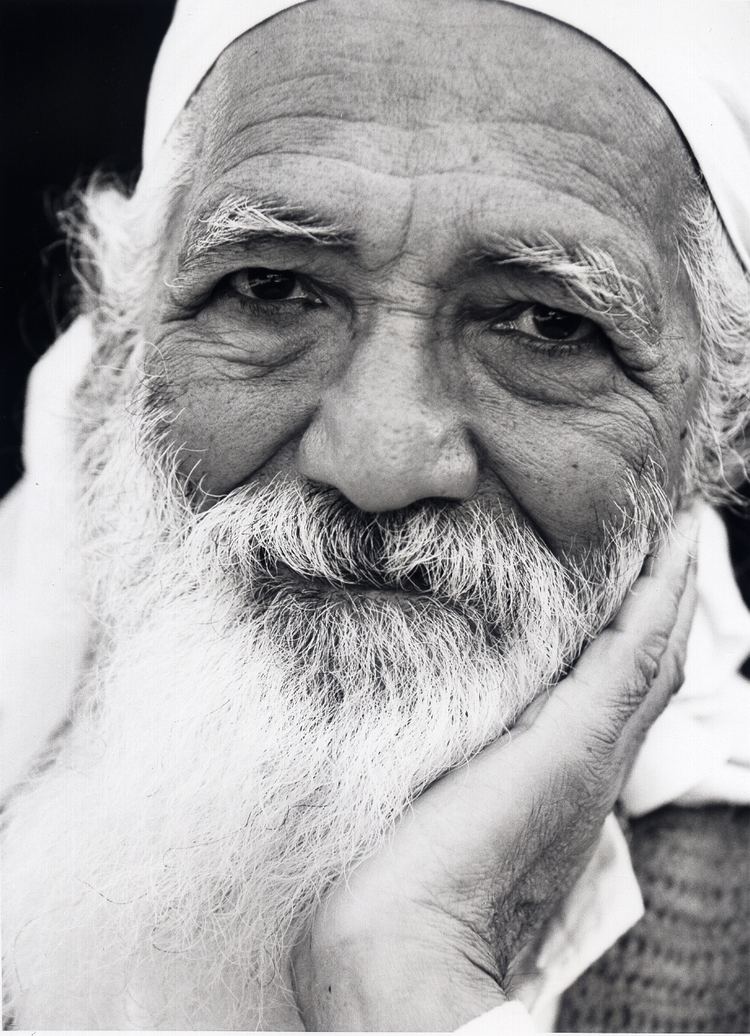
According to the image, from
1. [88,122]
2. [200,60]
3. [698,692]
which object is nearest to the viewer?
[200,60]

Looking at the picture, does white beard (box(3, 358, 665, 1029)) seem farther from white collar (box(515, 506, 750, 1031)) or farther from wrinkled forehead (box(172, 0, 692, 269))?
wrinkled forehead (box(172, 0, 692, 269))

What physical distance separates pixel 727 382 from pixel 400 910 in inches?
54.7

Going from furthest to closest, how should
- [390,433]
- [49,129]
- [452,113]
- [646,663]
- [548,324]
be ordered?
[49,129], [646,663], [548,324], [452,113], [390,433]

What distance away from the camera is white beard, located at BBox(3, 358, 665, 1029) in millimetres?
1840

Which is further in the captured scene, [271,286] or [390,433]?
[271,286]

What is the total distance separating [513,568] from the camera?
6.23 feet

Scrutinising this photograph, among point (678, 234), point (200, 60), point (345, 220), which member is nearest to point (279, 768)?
point (345, 220)

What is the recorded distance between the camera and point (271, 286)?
1.97 meters

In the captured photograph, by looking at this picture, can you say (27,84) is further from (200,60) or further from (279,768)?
(279,768)

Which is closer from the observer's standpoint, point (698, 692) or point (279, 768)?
point (279, 768)

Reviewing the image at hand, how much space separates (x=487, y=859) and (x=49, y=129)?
212cm

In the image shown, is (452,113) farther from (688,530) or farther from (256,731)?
(256,731)

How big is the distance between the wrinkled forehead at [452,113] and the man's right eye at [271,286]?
15 cm

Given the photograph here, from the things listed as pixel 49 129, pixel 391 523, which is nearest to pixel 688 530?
pixel 391 523
